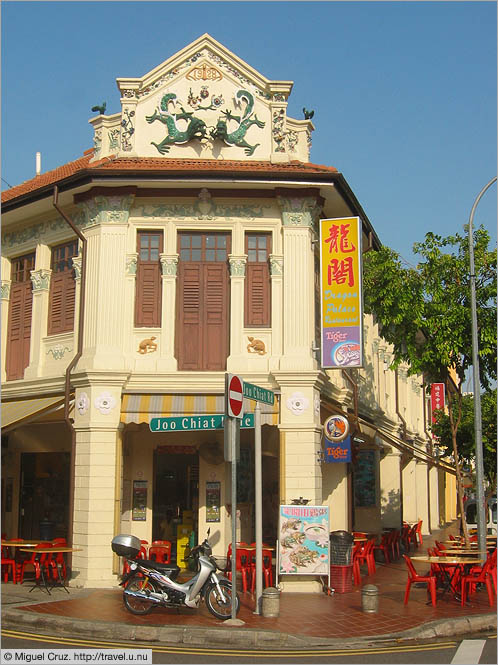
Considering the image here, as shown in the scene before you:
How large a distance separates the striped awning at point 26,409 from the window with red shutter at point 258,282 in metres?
4.50

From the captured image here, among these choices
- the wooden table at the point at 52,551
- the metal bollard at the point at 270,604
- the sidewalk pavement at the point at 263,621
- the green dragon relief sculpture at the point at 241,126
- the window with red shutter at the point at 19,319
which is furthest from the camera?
the window with red shutter at the point at 19,319

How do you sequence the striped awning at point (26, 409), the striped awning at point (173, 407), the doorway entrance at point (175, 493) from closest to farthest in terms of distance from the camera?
the striped awning at point (173, 407) → the striped awning at point (26, 409) → the doorway entrance at point (175, 493)

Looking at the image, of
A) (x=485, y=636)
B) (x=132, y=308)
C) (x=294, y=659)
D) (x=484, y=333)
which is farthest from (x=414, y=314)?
(x=294, y=659)

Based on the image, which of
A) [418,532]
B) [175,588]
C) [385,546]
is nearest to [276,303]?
[175,588]

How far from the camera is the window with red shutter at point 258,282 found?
16.8 metres

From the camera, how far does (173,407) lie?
15922mm

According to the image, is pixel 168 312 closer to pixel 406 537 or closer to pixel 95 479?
pixel 95 479

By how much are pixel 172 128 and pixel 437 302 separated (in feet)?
22.9

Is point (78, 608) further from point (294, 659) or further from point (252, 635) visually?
point (294, 659)

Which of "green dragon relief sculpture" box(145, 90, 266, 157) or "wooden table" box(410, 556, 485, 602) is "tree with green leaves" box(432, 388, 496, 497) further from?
"green dragon relief sculpture" box(145, 90, 266, 157)

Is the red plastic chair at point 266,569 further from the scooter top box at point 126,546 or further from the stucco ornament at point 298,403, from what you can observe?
the scooter top box at point 126,546

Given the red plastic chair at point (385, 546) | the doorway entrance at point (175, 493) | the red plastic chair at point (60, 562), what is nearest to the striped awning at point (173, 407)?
the doorway entrance at point (175, 493)

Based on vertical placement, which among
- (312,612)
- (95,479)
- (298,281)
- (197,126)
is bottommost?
(312,612)

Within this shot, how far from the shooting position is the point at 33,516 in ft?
64.9
